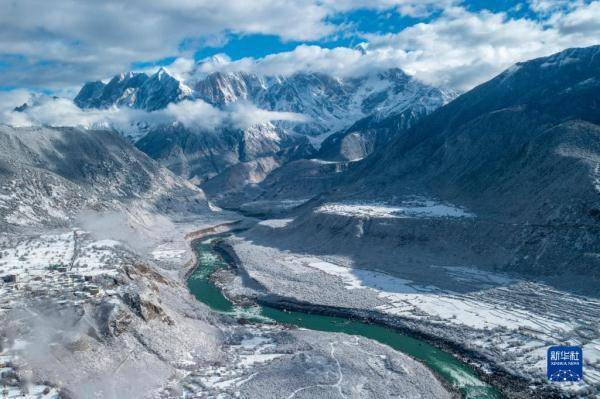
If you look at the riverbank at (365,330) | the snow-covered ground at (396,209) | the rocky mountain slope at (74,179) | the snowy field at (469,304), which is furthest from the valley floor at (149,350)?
the snow-covered ground at (396,209)

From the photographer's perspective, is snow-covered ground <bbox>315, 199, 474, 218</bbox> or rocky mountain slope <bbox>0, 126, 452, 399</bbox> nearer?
rocky mountain slope <bbox>0, 126, 452, 399</bbox>

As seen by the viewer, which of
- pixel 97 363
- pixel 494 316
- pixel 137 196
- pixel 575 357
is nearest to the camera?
pixel 575 357

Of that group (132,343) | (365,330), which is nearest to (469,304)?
(365,330)

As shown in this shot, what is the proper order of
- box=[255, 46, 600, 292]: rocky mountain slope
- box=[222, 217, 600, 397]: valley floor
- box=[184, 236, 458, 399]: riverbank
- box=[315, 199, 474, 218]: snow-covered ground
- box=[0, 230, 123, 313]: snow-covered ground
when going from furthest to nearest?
box=[315, 199, 474, 218]: snow-covered ground, box=[255, 46, 600, 292]: rocky mountain slope, box=[222, 217, 600, 397]: valley floor, box=[0, 230, 123, 313]: snow-covered ground, box=[184, 236, 458, 399]: riverbank

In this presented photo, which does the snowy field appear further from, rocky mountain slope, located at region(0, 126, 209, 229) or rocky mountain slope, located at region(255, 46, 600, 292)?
rocky mountain slope, located at region(0, 126, 209, 229)

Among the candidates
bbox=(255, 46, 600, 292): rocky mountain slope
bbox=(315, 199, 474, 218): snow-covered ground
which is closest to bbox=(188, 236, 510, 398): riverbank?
bbox=(255, 46, 600, 292): rocky mountain slope

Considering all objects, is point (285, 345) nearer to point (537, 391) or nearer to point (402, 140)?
point (537, 391)

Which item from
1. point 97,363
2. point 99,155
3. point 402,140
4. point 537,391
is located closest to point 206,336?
point 97,363
